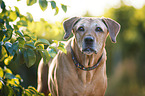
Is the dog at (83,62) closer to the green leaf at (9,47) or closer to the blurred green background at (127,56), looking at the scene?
the green leaf at (9,47)

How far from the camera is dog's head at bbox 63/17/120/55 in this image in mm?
4332

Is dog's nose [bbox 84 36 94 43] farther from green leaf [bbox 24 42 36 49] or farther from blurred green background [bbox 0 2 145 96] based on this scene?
blurred green background [bbox 0 2 145 96]

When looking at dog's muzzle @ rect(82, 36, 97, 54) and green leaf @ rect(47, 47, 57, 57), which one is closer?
green leaf @ rect(47, 47, 57, 57)

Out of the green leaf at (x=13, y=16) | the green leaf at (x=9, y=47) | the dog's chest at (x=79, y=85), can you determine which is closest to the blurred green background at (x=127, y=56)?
the dog's chest at (x=79, y=85)

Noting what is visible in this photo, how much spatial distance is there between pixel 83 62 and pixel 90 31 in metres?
0.53

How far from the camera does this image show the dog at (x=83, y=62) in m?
4.45

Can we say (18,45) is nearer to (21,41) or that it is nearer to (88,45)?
(21,41)

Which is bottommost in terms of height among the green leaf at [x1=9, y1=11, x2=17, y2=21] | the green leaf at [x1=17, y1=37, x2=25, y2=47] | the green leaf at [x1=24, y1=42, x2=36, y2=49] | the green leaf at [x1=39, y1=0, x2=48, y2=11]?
the green leaf at [x1=24, y1=42, x2=36, y2=49]

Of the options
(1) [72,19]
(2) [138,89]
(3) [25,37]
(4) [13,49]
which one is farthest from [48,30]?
(2) [138,89]

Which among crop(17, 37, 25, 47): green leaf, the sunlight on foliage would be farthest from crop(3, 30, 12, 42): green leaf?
crop(17, 37, 25, 47): green leaf

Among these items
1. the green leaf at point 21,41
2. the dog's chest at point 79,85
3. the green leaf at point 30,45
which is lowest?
the dog's chest at point 79,85

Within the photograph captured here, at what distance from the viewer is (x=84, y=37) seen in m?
4.33

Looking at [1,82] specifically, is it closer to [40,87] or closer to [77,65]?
[77,65]

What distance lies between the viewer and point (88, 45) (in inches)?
170
